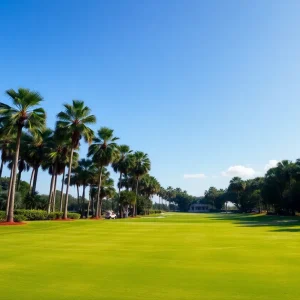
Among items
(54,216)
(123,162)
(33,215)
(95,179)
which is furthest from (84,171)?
(33,215)

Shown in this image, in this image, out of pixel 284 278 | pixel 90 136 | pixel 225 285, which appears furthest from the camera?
pixel 90 136

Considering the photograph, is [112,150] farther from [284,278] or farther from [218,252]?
[284,278]

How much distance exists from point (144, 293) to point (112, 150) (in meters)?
58.4

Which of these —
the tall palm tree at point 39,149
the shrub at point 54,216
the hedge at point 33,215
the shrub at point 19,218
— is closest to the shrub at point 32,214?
the hedge at point 33,215

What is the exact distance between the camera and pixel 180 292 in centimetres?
828

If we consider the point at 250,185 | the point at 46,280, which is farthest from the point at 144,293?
the point at 250,185

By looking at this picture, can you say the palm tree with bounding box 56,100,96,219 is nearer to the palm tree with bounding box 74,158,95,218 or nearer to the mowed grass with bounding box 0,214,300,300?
the palm tree with bounding box 74,158,95,218

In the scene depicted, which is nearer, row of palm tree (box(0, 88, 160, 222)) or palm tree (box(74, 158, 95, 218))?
row of palm tree (box(0, 88, 160, 222))

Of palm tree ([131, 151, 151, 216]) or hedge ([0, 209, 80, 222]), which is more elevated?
palm tree ([131, 151, 151, 216])

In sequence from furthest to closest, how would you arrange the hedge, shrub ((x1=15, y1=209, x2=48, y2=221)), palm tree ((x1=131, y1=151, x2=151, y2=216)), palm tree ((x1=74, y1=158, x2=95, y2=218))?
palm tree ((x1=131, y1=151, x2=151, y2=216)) < palm tree ((x1=74, y1=158, x2=95, y2=218)) < shrub ((x1=15, y1=209, x2=48, y2=221)) < the hedge

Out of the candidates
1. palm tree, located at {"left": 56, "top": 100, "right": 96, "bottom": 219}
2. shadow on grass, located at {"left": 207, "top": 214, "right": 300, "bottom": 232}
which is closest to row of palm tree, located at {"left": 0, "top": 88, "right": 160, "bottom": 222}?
palm tree, located at {"left": 56, "top": 100, "right": 96, "bottom": 219}

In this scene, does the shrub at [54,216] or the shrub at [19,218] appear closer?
the shrub at [19,218]

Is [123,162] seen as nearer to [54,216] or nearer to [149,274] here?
[54,216]

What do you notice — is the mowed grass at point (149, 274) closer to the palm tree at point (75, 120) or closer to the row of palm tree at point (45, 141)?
the row of palm tree at point (45, 141)
